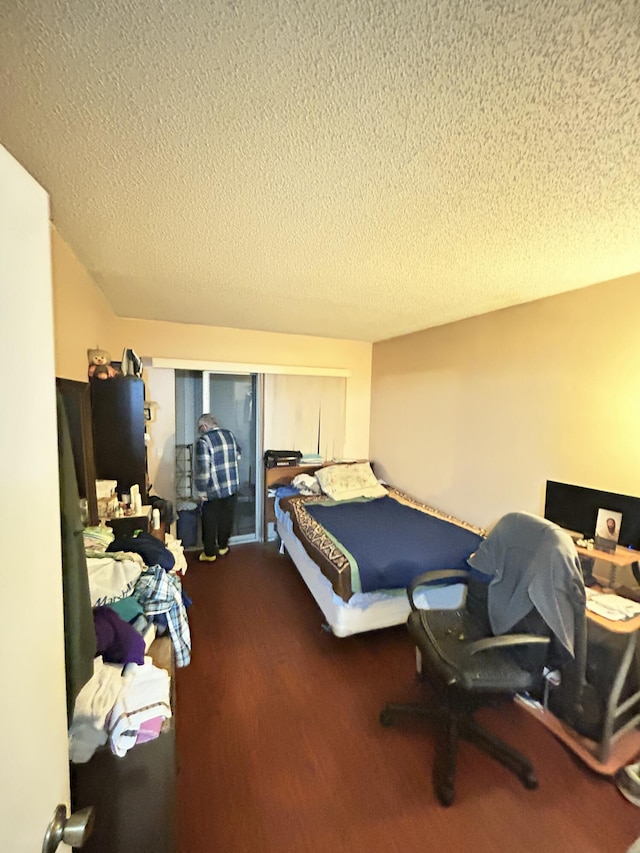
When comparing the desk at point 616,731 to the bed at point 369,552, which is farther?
the bed at point 369,552

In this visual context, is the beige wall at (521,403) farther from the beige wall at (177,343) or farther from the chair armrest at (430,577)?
the chair armrest at (430,577)

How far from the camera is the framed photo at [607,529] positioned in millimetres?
1932

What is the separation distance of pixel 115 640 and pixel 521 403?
2747mm

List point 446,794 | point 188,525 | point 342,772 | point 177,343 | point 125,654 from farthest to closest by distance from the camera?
point 188,525
point 177,343
point 342,772
point 446,794
point 125,654

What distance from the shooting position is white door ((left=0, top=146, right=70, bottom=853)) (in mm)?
500

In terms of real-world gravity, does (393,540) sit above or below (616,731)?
above

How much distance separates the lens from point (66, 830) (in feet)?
1.98

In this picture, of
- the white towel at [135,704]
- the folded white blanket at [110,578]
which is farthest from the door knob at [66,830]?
the folded white blanket at [110,578]

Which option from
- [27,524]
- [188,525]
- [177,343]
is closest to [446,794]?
[27,524]

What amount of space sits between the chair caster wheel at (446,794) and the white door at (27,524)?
1543 millimetres

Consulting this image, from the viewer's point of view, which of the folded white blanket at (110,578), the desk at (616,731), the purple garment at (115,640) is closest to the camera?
the purple garment at (115,640)

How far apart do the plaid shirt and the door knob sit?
2860 mm

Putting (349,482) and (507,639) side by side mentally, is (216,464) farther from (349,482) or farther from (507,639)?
(507,639)

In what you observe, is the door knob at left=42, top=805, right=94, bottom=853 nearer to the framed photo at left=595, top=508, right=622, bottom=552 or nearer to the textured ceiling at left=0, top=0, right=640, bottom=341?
the textured ceiling at left=0, top=0, right=640, bottom=341
